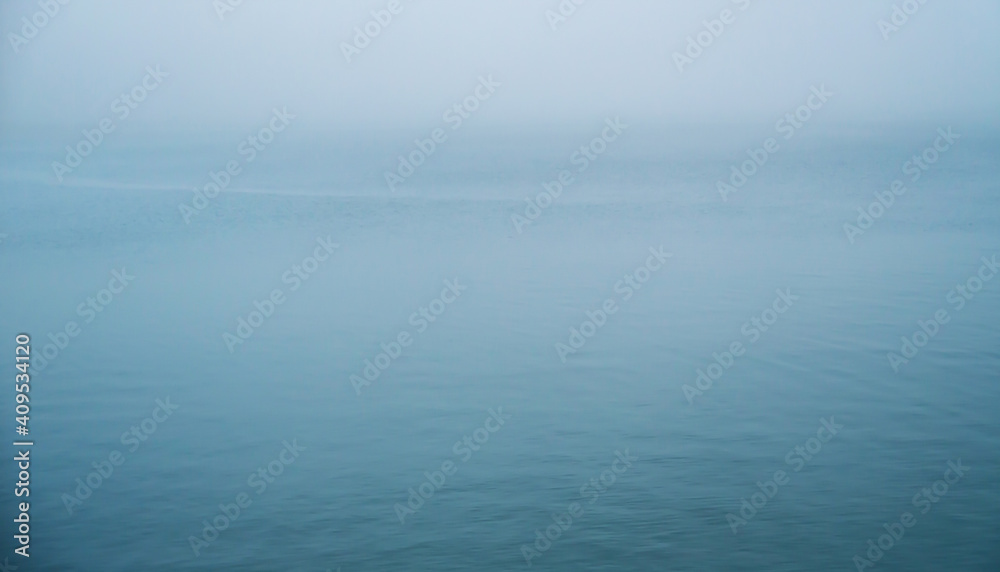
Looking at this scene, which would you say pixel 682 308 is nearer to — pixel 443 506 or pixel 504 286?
pixel 504 286

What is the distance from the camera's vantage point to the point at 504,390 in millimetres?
4906

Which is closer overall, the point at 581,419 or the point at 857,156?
the point at 581,419

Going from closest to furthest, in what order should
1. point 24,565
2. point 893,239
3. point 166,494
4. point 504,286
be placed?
point 24,565
point 166,494
point 504,286
point 893,239

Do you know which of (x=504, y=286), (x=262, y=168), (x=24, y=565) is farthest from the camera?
(x=262, y=168)

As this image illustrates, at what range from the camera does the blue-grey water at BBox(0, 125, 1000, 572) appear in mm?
3711

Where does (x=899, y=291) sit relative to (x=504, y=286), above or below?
below

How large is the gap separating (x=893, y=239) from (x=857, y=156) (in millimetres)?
4689

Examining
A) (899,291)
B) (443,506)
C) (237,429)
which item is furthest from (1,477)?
(899,291)

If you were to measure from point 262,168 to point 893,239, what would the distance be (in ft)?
25.5

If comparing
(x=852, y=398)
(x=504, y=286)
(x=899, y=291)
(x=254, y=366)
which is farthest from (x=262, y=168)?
(x=852, y=398)

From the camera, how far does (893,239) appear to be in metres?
7.86

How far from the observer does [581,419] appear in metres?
4.56

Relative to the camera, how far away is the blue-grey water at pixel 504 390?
146 inches

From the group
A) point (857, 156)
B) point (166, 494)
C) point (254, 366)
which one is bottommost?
point (166, 494)
